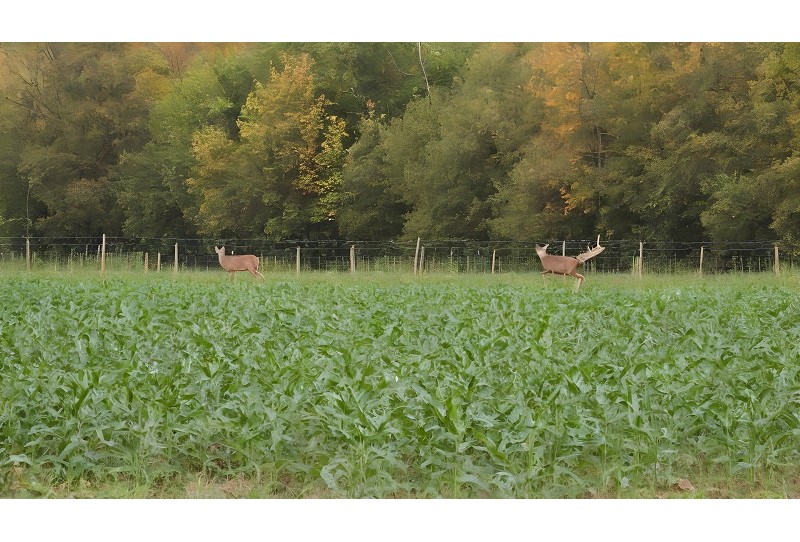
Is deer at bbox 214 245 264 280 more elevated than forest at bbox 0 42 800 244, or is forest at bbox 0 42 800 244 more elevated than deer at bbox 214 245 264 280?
forest at bbox 0 42 800 244

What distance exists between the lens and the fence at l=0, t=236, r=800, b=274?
34.2m

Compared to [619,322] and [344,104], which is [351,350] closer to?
[619,322]

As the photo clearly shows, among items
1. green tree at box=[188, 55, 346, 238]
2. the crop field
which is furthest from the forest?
the crop field

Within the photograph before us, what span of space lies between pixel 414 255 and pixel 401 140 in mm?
5040

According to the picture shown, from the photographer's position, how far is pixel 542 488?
6.20 meters

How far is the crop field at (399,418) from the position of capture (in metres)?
6.32

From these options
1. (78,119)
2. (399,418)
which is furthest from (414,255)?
(399,418)

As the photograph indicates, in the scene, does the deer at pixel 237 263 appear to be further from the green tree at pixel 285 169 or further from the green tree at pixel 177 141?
the green tree at pixel 177 141

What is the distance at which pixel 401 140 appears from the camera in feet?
139

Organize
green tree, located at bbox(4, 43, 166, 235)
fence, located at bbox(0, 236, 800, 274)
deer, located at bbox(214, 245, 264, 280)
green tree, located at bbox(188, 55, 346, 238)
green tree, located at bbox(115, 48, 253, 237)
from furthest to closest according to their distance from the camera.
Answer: green tree, located at bbox(4, 43, 166, 235) → green tree, located at bbox(115, 48, 253, 237) → green tree, located at bbox(188, 55, 346, 238) → fence, located at bbox(0, 236, 800, 274) → deer, located at bbox(214, 245, 264, 280)

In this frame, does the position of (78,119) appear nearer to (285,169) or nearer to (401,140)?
(285,169)

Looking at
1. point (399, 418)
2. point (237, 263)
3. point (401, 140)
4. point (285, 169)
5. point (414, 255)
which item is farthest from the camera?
point (285, 169)

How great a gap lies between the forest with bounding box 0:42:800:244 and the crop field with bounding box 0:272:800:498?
25587 millimetres

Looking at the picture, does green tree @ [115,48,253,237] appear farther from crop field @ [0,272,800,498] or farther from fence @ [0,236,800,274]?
crop field @ [0,272,800,498]
